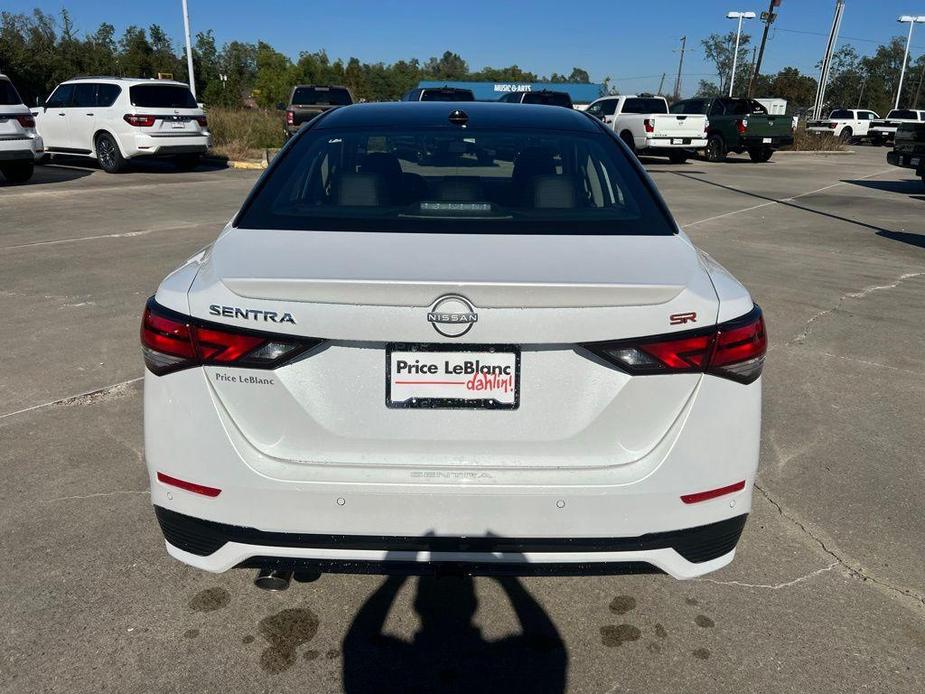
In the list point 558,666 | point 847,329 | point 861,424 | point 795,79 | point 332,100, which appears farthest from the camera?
point 795,79

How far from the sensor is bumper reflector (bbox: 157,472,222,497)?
216 centimetres

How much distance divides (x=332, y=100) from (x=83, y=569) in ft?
71.8

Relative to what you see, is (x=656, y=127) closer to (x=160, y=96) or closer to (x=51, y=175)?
(x=160, y=96)

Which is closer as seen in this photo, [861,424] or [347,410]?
[347,410]

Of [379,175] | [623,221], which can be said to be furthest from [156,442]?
[623,221]

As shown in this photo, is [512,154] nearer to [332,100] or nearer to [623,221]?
[623,221]

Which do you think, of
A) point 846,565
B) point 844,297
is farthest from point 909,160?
point 846,565

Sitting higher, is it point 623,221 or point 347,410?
point 623,221

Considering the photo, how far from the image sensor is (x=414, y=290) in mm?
1988

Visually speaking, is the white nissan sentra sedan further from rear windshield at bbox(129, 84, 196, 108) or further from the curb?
the curb

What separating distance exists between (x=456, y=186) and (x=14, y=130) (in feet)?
45.4

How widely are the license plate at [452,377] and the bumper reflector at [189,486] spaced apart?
0.57m

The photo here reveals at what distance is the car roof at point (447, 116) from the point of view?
329cm

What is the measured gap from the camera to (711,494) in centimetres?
220
